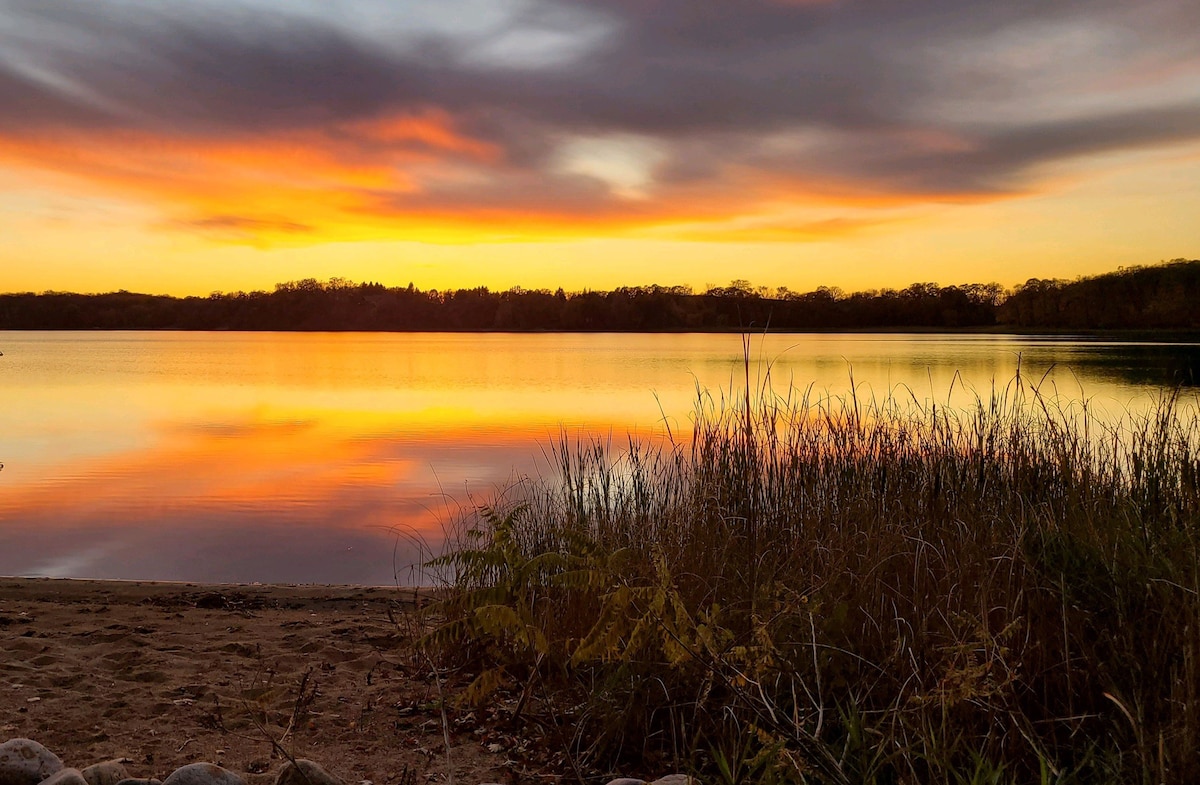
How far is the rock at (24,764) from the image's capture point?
3.64 m

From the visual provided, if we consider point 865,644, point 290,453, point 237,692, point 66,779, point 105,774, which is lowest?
point 290,453

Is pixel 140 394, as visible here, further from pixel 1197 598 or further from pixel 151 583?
pixel 1197 598

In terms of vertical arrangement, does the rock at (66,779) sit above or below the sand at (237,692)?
above

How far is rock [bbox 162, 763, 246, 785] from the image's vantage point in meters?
3.57

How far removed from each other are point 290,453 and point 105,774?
16.1 meters

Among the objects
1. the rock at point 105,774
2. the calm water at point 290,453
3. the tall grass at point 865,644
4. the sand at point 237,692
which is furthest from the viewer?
the calm water at point 290,453

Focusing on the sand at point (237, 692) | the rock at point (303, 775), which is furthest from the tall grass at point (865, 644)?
the rock at point (303, 775)

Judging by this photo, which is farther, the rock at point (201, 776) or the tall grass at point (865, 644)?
the rock at point (201, 776)

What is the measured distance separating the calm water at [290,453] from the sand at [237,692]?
2638mm

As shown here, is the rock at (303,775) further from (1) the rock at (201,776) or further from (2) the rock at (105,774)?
(2) the rock at (105,774)

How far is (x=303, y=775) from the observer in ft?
11.5

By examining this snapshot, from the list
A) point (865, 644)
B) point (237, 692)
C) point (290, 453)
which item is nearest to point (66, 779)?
point (237, 692)

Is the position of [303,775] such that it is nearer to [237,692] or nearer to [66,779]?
[66,779]

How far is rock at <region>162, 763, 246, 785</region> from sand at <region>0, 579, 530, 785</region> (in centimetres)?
22
